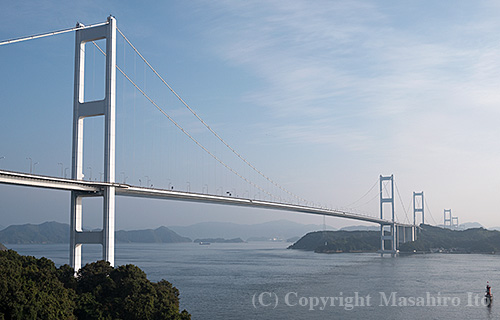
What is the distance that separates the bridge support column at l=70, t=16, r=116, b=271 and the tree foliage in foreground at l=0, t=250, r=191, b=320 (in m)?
1.93

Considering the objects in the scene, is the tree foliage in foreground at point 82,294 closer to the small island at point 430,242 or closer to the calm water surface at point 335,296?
the calm water surface at point 335,296

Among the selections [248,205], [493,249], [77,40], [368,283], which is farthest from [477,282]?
[493,249]

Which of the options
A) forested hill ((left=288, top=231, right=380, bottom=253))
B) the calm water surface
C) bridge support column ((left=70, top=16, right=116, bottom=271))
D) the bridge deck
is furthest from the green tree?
forested hill ((left=288, top=231, right=380, bottom=253))

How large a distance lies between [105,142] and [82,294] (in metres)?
6.62

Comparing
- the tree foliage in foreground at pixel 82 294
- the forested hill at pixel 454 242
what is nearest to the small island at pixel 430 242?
the forested hill at pixel 454 242

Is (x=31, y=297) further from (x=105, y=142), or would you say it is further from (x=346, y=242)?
(x=346, y=242)

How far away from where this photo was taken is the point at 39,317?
12398mm

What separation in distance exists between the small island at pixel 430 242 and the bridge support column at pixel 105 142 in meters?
73.4

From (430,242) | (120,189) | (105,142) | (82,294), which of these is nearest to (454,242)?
(430,242)

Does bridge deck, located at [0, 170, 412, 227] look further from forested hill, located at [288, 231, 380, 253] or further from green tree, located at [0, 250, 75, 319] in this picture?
forested hill, located at [288, 231, 380, 253]

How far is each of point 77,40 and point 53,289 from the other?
451 inches

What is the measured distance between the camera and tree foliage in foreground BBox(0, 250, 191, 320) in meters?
12.5

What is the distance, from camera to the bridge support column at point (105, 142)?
20.2m

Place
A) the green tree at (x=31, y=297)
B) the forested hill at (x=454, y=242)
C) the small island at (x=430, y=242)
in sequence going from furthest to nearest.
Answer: the small island at (x=430, y=242)
the forested hill at (x=454, y=242)
the green tree at (x=31, y=297)
